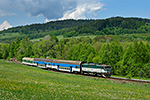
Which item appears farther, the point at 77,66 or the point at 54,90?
the point at 77,66

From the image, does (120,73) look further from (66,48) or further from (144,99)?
(66,48)

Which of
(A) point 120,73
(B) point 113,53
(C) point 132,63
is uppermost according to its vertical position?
(B) point 113,53

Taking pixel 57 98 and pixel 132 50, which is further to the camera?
pixel 132 50

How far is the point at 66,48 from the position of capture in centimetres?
12219

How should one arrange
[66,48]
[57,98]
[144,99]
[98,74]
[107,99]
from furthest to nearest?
[66,48] < [98,74] < [144,99] < [107,99] < [57,98]

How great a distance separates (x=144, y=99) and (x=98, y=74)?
28.5 m

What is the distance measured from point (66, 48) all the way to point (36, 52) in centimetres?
2606

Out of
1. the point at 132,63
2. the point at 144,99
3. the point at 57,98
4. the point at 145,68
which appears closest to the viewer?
the point at 57,98

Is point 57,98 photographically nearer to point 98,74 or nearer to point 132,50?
point 98,74

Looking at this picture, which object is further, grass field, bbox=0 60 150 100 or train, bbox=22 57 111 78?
train, bbox=22 57 111 78

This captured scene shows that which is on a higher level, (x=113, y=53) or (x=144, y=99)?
(x=113, y=53)

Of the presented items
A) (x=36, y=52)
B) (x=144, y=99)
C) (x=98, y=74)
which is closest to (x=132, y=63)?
(x=98, y=74)

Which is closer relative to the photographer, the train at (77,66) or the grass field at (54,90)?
the grass field at (54,90)

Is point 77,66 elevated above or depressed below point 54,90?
above
